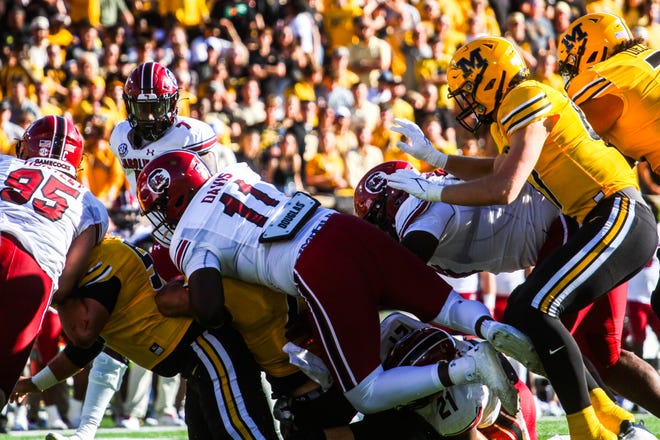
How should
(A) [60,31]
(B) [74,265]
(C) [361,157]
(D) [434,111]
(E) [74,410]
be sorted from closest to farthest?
1. (B) [74,265]
2. (E) [74,410]
3. (C) [361,157]
4. (A) [60,31]
5. (D) [434,111]

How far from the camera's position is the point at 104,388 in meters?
6.10

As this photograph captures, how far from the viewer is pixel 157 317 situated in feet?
Result: 16.3

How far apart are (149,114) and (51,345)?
7.48 feet

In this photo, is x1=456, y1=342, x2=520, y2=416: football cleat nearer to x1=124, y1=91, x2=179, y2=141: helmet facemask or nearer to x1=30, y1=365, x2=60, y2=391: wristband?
x1=30, y1=365, x2=60, y2=391: wristband

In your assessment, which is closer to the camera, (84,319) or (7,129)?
(84,319)

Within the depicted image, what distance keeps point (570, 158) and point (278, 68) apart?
301 inches

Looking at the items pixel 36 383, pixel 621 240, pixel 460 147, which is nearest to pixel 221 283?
pixel 36 383

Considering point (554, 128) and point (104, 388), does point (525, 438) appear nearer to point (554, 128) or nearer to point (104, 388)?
point (554, 128)

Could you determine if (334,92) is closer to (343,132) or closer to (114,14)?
(343,132)

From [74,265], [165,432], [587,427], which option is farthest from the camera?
[165,432]

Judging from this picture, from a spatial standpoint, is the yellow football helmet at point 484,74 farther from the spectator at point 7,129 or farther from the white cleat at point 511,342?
the spectator at point 7,129

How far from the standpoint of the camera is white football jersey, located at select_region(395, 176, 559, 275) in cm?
558

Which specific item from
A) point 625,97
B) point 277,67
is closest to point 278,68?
point 277,67

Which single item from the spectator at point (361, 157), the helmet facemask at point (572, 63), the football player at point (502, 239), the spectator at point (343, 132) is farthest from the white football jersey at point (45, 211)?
the spectator at point (343, 132)
